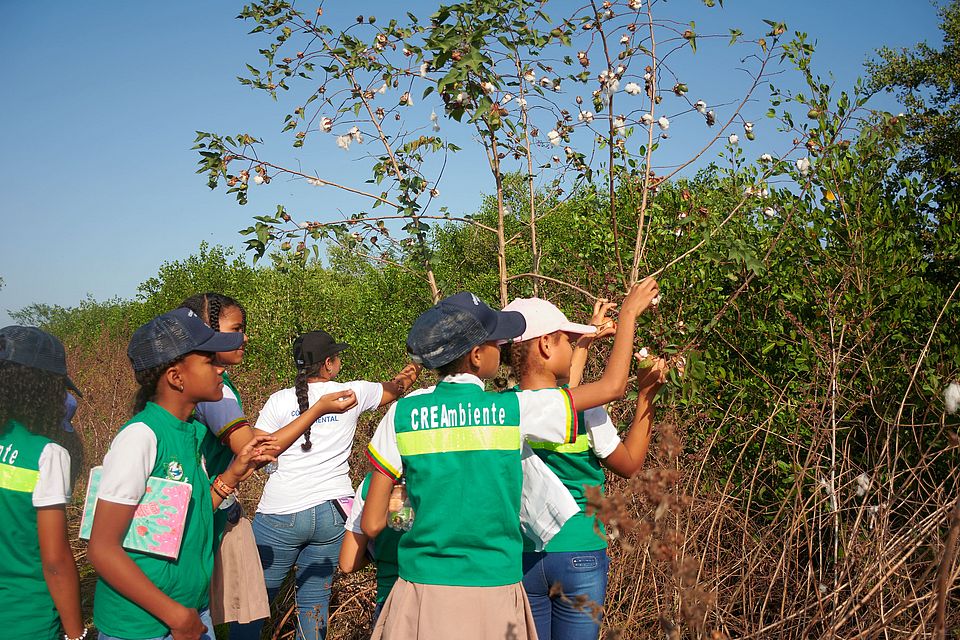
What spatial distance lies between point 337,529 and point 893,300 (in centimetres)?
299

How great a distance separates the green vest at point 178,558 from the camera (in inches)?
80.1

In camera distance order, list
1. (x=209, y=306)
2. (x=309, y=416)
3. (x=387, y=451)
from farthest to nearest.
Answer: (x=209, y=306), (x=309, y=416), (x=387, y=451)

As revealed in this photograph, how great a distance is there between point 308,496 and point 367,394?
547mm

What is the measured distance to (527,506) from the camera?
7.84 ft

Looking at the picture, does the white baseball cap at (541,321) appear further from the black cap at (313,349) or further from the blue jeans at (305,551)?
the blue jeans at (305,551)

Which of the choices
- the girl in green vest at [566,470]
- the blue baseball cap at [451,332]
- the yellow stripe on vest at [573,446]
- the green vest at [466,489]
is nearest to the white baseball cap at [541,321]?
the girl in green vest at [566,470]

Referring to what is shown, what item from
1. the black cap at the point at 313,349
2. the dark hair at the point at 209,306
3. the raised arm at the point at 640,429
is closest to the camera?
the raised arm at the point at 640,429

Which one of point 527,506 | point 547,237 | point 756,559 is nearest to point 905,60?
point 547,237

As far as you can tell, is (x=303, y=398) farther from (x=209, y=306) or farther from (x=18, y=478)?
(x=18, y=478)

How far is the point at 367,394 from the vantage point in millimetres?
3711

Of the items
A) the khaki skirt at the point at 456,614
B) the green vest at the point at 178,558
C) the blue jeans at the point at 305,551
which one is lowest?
the blue jeans at the point at 305,551

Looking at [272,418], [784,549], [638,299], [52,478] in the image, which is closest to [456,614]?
[638,299]

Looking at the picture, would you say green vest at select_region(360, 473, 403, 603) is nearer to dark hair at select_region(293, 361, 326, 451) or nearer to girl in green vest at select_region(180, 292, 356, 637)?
girl in green vest at select_region(180, 292, 356, 637)

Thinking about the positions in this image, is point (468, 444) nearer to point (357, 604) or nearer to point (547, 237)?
point (357, 604)
